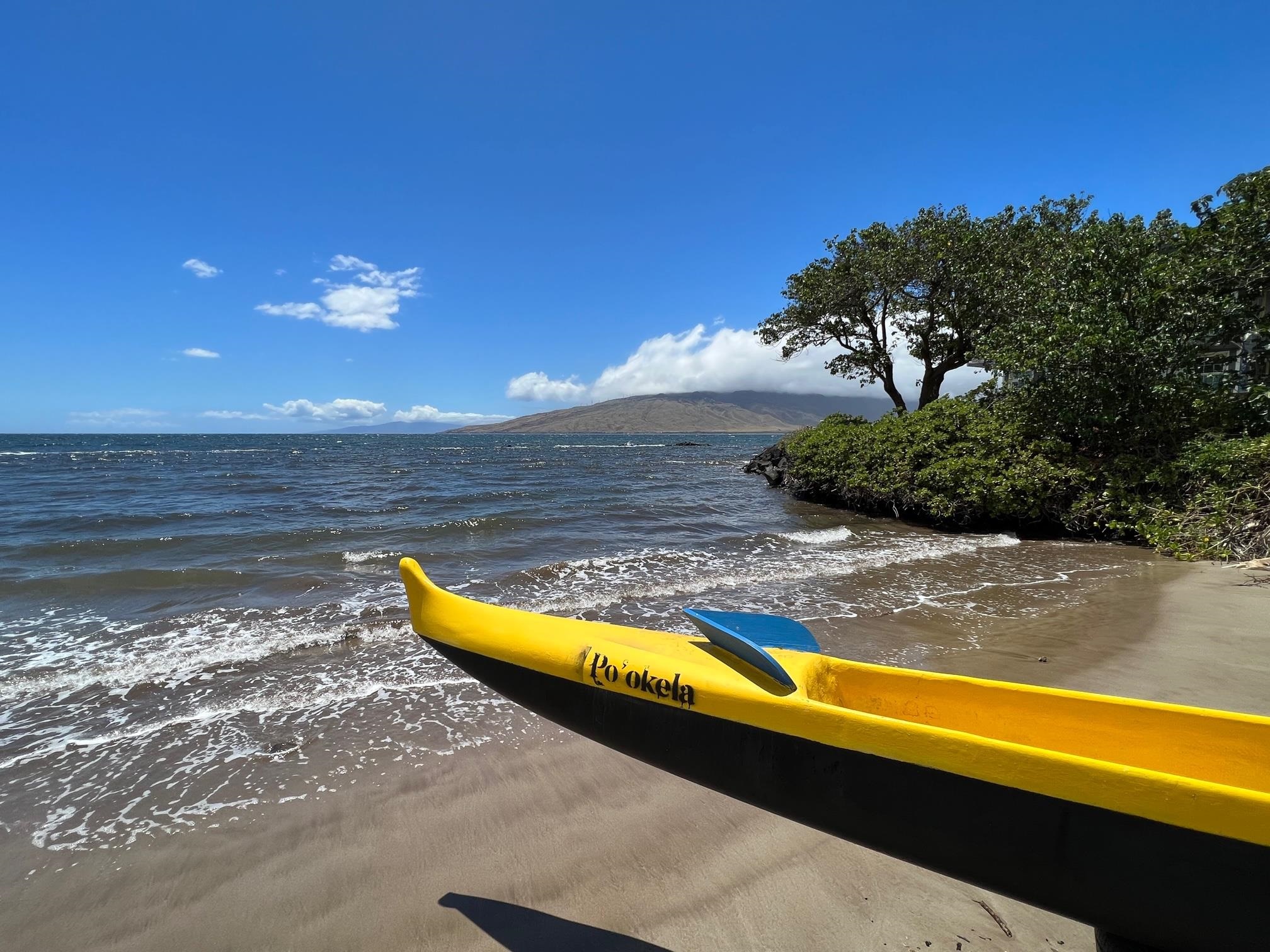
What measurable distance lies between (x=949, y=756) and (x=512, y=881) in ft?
7.03

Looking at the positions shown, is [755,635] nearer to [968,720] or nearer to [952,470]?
[968,720]

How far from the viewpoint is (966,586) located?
26.8 ft

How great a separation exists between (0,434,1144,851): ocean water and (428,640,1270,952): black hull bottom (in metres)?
2.52

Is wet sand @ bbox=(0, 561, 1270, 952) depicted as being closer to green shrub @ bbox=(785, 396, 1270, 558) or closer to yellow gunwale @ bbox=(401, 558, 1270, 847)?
yellow gunwale @ bbox=(401, 558, 1270, 847)

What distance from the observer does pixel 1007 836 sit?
5.49ft

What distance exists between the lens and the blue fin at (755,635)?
2188mm

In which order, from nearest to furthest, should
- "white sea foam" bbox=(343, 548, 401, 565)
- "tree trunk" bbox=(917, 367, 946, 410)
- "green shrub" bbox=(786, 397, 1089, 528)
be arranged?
1. "white sea foam" bbox=(343, 548, 401, 565)
2. "green shrub" bbox=(786, 397, 1089, 528)
3. "tree trunk" bbox=(917, 367, 946, 410)

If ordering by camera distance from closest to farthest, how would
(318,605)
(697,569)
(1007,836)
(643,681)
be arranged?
1. (1007,836)
2. (643,681)
3. (318,605)
4. (697,569)

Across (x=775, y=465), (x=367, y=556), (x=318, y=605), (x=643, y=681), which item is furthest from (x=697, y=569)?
(x=775, y=465)

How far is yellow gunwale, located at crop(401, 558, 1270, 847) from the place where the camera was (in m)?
1.51

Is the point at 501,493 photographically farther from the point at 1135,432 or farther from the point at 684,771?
the point at 684,771

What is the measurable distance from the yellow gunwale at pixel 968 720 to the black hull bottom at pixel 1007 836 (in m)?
0.05

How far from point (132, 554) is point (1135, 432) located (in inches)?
757

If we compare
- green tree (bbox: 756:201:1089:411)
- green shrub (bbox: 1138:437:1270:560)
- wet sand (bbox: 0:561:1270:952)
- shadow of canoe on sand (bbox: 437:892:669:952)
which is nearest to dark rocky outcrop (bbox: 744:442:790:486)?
green tree (bbox: 756:201:1089:411)
